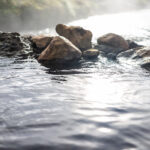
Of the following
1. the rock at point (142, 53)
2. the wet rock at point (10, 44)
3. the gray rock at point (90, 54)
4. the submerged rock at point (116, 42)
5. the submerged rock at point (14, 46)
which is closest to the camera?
the rock at point (142, 53)

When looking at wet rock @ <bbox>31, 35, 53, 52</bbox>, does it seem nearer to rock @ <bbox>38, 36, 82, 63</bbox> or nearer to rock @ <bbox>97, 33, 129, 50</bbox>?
rock @ <bbox>38, 36, 82, 63</bbox>

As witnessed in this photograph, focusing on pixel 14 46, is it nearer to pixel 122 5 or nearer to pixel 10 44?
pixel 10 44

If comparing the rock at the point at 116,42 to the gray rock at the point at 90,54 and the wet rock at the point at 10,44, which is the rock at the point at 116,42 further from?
the wet rock at the point at 10,44

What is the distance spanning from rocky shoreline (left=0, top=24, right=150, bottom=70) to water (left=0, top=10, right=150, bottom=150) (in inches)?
75.9

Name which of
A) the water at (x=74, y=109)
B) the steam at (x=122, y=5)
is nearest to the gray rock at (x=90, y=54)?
the water at (x=74, y=109)

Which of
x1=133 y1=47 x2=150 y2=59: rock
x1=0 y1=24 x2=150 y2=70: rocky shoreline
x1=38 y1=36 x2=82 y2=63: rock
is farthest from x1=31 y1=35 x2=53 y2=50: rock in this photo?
x1=133 y1=47 x2=150 y2=59: rock

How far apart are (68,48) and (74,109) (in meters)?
6.70

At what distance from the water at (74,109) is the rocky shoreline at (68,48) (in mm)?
1929

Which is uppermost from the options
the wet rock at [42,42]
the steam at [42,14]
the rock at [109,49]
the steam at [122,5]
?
the steam at [122,5]

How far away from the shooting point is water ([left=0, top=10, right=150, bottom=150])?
433cm

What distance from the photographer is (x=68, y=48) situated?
12062mm

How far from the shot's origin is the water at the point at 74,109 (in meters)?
4.33

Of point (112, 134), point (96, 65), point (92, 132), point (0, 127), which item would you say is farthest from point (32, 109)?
point (96, 65)

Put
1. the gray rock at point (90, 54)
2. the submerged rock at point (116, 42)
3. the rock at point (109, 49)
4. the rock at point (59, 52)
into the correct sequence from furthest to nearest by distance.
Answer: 1. the submerged rock at point (116, 42)
2. the rock at point (109, 49)
3. the gray rock at point (90, 54)
4. the rock at point (59, 52)
